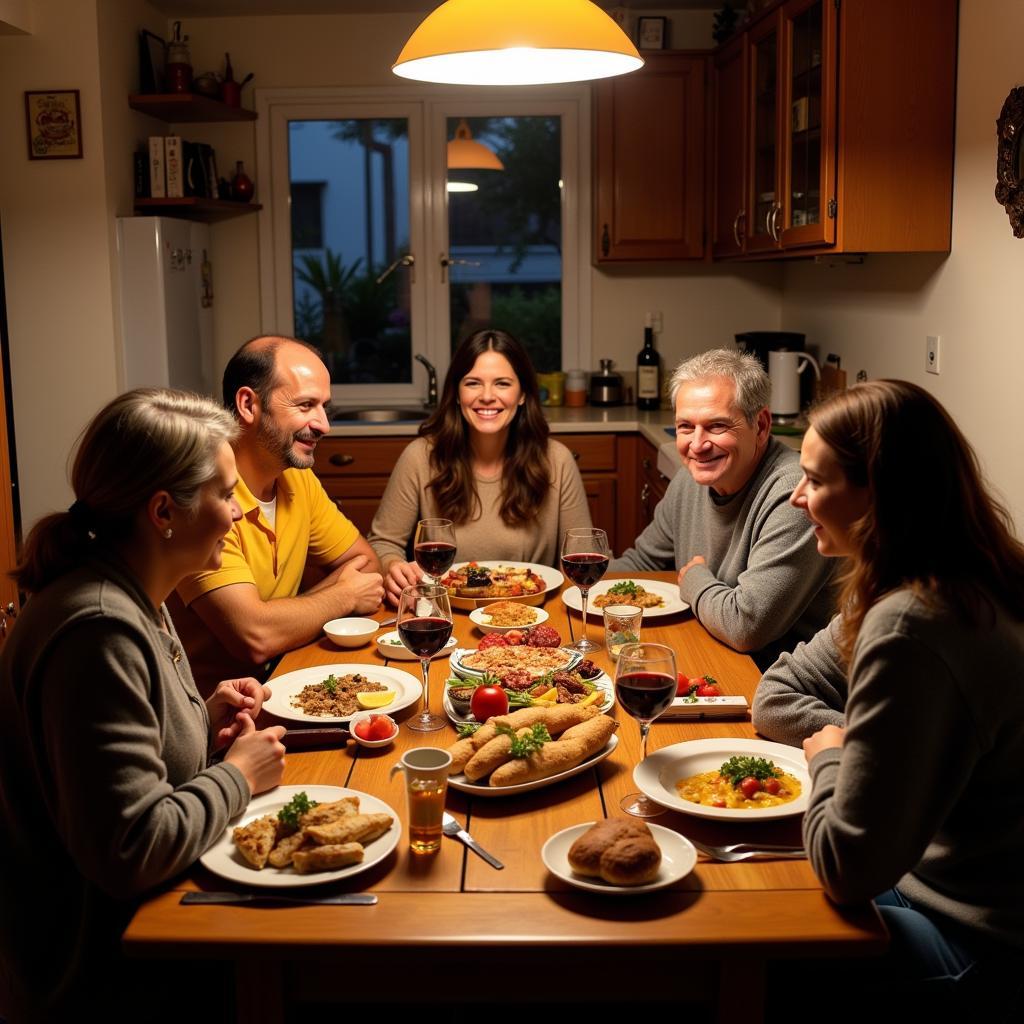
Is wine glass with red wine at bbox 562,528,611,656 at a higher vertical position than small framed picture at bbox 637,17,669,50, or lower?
lower

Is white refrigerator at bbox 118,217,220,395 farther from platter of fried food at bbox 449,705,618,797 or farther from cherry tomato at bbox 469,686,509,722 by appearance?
platter of fried food at bbox 449,705,618,797

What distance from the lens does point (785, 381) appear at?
4.45 meters

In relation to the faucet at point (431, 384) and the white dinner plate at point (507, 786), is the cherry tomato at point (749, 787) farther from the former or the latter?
the faucet at point (431, 384)

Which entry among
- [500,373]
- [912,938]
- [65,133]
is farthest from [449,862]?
[65,133]

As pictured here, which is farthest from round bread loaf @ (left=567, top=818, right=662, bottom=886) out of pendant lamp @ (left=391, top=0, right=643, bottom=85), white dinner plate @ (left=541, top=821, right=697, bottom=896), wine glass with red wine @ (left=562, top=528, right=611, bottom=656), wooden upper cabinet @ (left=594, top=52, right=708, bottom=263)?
wooden upper cabinet @ (left=594, top=52, right=708, bottom=263)

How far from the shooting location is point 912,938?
4.75 ft

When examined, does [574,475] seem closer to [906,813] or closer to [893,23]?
[893,23]

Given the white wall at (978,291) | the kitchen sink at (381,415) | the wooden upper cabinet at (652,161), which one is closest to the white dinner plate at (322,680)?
the white wall at (978,291)

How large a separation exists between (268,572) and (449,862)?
4.30 ft

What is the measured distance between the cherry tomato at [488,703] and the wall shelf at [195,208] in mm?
3374

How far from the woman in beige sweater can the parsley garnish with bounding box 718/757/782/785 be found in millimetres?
1603

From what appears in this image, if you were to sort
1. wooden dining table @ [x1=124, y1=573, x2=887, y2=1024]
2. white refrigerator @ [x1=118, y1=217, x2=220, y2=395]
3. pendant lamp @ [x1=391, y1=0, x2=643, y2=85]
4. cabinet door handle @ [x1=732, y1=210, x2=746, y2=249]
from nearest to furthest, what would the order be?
1. wooden dining table @ [x1=124, y1=573, x2=887, y2=1024]
2. pendant lamp @ [x1=391, y1=0, x2=643, y2=85]
3. white refrigerator @ [x1=118, y1=217, x2=220, y2=395]
4. cabinet door handle @ [x1=732, y1=210, x2=746, y2=249]

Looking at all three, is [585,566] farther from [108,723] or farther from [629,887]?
[108,723]

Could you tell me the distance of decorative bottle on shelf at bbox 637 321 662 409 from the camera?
517 centimetres
